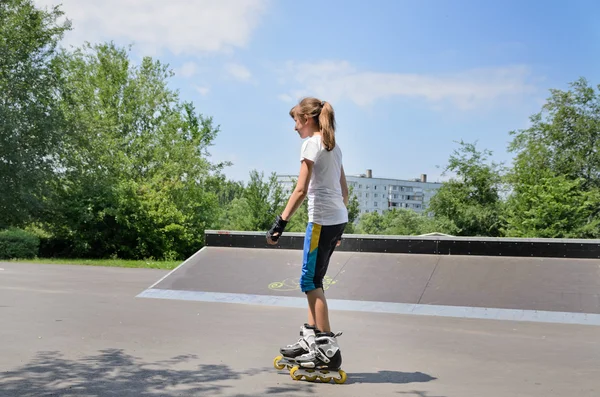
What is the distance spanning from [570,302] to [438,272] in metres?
1.73

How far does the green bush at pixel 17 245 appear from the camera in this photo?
1781 cm

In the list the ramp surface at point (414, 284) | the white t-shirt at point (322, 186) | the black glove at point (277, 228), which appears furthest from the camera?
the ramp surface at point (414, 284)

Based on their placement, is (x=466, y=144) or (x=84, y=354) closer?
(x=84, y=354)

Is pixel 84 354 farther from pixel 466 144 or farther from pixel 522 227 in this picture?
pixel 466 144

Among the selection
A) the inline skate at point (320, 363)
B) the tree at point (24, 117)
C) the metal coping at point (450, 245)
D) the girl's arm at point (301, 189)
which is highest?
the tree at point (24, 117)

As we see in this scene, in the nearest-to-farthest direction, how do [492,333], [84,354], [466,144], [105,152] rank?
1. [84,354]
2. [492,333]
3. [105,152]
4. [466,144]

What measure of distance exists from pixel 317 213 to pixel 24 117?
74.4ft

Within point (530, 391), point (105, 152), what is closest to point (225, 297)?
point (530, 391)

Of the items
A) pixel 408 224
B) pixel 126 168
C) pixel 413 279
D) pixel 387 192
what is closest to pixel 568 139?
pixel 408 224

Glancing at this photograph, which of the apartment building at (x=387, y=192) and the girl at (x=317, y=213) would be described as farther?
the apartment building at (x=387, y=192)

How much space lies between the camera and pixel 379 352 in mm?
4785

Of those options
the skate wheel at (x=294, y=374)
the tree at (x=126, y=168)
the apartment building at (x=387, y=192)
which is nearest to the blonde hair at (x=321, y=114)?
the skate wheel at (x=294, y=374)

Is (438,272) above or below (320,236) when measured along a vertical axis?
below

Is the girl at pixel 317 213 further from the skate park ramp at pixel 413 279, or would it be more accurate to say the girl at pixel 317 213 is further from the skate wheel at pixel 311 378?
the skate park ramp at pixel 413 279
